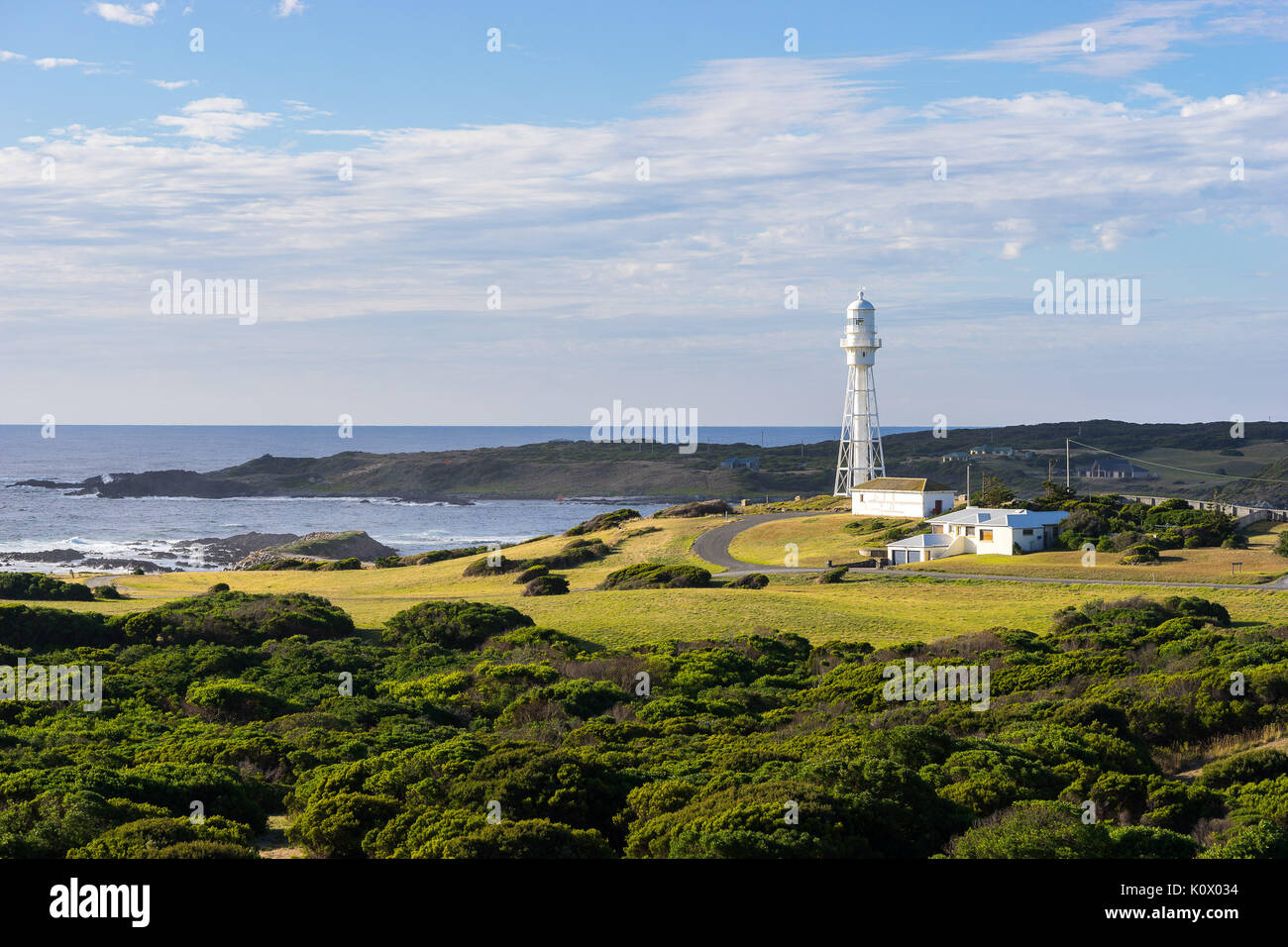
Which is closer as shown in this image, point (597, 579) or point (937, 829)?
point (937, 829)

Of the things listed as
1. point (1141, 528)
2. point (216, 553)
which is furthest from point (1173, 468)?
point (216, 553)

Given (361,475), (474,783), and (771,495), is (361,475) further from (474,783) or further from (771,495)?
(474,783)

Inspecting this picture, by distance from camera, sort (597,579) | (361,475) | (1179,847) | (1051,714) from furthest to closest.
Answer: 1. (361,475)
2. (597,579)
3. (1051,714)
4. (1179,847)
